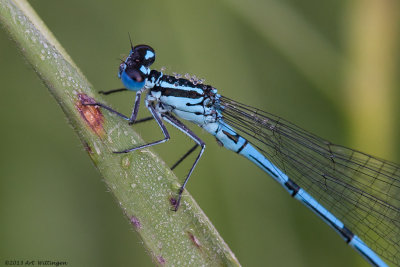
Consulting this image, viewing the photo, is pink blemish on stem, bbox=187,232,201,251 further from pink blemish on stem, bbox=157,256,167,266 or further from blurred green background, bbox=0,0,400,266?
blurred green background, bbox=0,0,400,266

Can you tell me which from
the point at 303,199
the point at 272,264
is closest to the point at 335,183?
the point at 303,199

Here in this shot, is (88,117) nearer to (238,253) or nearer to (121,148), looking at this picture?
(121,148)

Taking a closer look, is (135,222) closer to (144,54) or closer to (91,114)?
(91,114)

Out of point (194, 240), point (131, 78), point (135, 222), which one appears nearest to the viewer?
point (135, 222)

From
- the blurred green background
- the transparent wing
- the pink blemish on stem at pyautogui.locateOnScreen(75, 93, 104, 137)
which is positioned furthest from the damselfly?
the pink blemish on stem at pyautogui.locateOnScreen(75, 93, 104, 137)

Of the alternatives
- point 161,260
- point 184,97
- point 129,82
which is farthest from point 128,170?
point 184,97

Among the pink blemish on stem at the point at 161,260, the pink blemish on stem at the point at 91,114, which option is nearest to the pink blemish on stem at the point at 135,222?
the pink blemish on stem at the point at 161,260

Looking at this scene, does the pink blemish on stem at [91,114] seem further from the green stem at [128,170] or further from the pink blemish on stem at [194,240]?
the pink blemish on stem at [194,240]
